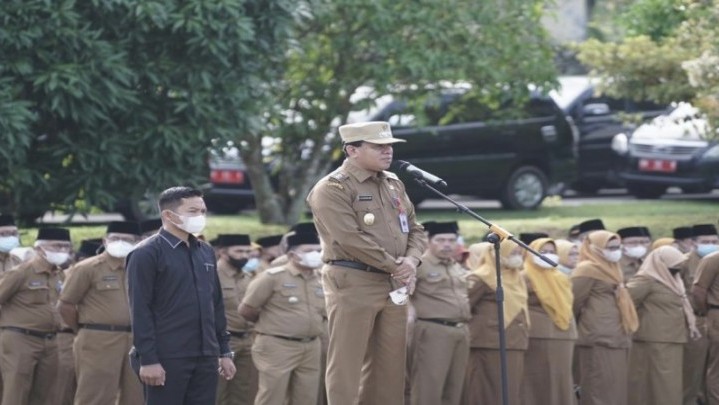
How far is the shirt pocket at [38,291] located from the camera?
1331cm

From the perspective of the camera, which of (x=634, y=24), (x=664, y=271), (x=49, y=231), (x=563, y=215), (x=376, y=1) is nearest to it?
(x=49, y=231)

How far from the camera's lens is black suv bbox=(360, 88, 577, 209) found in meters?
23.5

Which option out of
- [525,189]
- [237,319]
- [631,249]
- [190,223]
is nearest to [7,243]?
[237,319]

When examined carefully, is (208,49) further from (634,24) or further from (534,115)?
(534,115)

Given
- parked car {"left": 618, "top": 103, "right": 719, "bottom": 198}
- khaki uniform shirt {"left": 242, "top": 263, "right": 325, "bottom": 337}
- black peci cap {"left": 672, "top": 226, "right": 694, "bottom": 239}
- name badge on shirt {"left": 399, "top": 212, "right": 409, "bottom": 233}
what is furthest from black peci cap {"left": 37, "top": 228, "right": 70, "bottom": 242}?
parked car {"left": 618, "top": 103, "right": 719, "bottom": 198}

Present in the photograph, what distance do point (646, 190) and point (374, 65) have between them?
823cm

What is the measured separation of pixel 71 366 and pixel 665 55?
8.06m

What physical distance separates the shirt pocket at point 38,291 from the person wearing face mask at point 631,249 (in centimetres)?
530

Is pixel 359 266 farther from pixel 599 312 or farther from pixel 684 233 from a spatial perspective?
pixel 684 233

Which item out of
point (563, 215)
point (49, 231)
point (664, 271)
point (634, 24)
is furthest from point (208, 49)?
point (563, 215)

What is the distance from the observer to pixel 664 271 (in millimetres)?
14852

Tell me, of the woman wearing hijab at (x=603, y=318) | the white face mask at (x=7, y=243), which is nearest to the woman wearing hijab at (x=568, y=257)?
the woman wearing hijab at (x=603, y=318)

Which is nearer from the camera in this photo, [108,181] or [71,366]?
[71,366]

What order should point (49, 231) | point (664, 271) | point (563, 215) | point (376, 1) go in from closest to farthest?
point (49, 231), point (664, 271), point (376, 1), point (563, 215)
